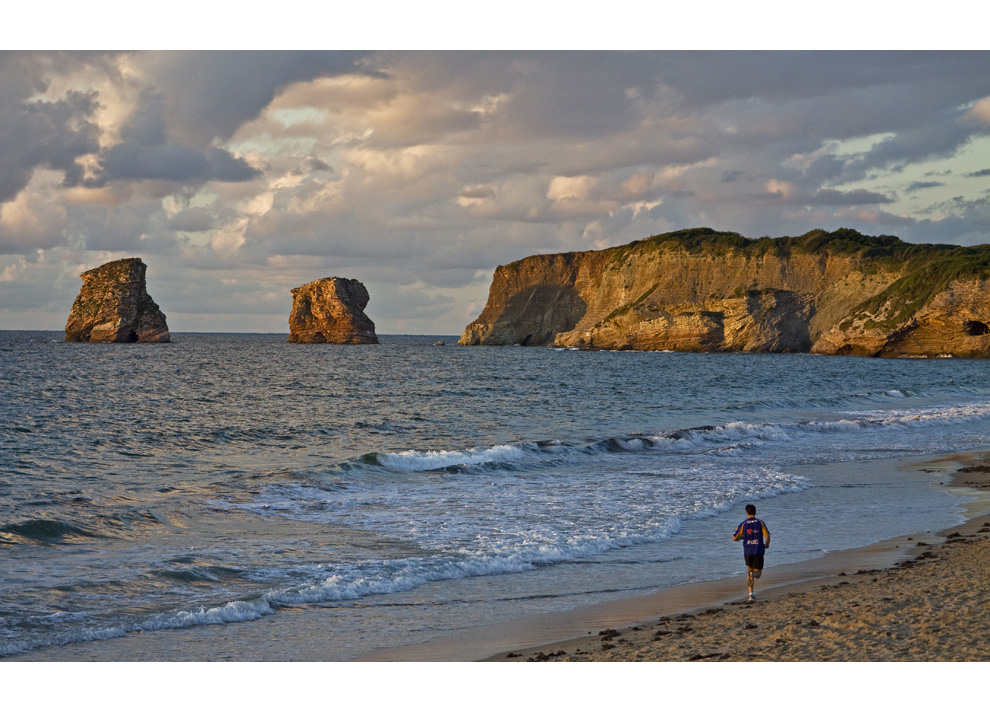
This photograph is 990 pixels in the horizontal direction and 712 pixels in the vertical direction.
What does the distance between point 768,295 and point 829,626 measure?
334 feet

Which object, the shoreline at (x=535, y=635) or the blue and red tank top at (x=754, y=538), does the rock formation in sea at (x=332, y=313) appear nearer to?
the shoreline at (x=535, y=635)

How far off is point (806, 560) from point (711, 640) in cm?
461

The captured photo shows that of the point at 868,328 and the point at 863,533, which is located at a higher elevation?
the point at 868,328

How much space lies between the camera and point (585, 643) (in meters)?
8.30

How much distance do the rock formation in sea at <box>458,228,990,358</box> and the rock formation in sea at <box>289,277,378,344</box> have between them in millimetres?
28670

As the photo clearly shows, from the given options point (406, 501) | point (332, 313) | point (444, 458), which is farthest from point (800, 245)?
point (406, 501)

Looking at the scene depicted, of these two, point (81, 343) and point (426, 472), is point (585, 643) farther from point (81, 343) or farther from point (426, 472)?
point (81, 343)

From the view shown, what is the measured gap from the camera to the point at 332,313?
451 feet

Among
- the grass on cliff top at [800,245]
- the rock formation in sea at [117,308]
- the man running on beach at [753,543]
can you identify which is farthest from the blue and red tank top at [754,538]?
the rock formation in sea at [117,308]

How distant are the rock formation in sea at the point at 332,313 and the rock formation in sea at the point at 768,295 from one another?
94.1ft

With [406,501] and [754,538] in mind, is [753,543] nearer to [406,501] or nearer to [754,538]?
[754,538]

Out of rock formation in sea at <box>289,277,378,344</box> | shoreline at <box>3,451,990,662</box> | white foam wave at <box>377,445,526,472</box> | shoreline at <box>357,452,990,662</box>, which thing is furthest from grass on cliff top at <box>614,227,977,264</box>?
shoreline at <box>3,451,990,662</box>

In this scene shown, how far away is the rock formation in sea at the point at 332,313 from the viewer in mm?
135500
